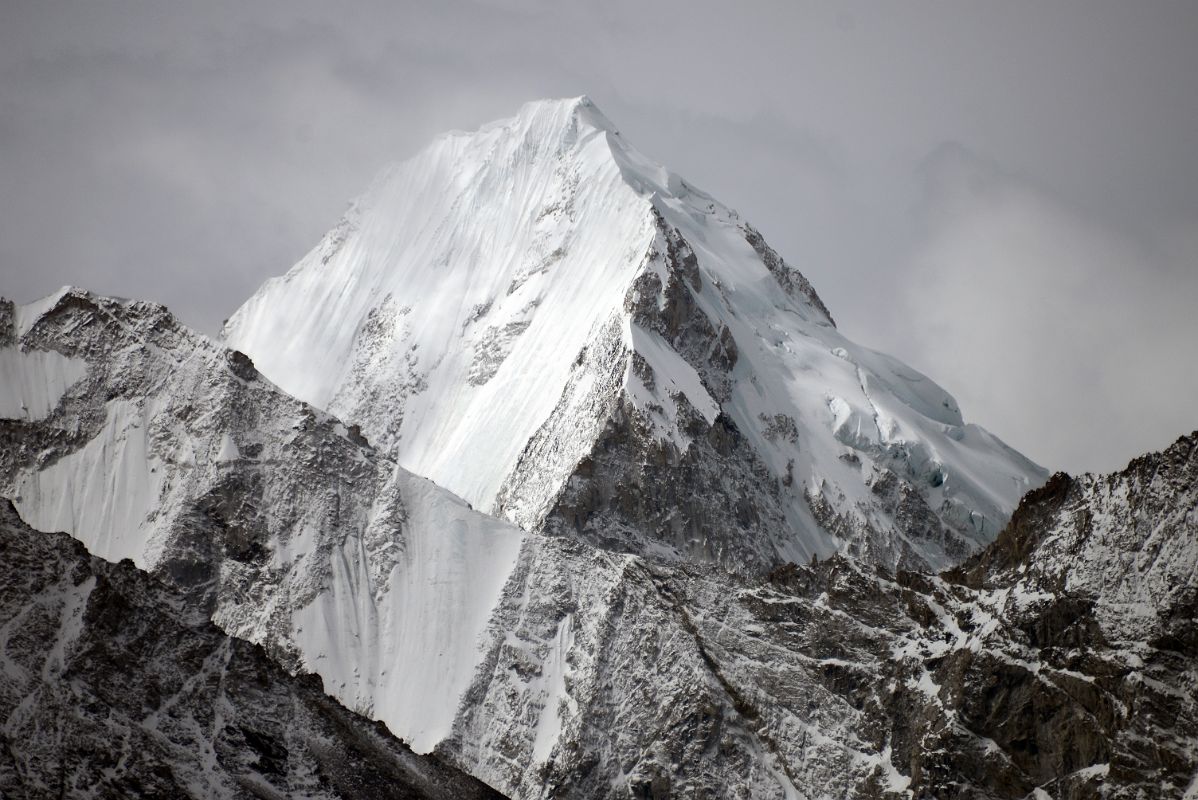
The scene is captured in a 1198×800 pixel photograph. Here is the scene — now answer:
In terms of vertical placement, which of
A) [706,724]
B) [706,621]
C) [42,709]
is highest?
[706,621]

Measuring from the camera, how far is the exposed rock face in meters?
148

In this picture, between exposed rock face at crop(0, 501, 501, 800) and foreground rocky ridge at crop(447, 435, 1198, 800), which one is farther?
foreground rocky ridge at crop(447, 435, 1198, 800)

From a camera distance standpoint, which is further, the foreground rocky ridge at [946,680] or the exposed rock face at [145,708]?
the foreground rocky ridge at [946,680]

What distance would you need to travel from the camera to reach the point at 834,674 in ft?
609

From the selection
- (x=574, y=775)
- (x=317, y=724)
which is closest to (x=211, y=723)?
(x=317, y=724)

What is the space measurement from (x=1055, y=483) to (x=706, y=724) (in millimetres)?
43960

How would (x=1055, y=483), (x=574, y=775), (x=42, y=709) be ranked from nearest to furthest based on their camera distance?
(x=42, y=709) < (x=1055, y=483) < (x=574, y=775)

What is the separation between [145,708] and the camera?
525 ft

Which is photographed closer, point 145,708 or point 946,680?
point 145,708

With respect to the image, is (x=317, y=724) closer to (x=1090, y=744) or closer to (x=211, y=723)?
(x=211, y=723)

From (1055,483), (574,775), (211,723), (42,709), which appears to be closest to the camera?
(42,709)

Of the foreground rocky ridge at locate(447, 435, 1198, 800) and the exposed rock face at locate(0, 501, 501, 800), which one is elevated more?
the foreground rocky ridge at locate(447, 435, 1198, 800)

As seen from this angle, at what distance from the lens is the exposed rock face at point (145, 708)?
148250mm

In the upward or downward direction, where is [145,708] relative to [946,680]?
downward
